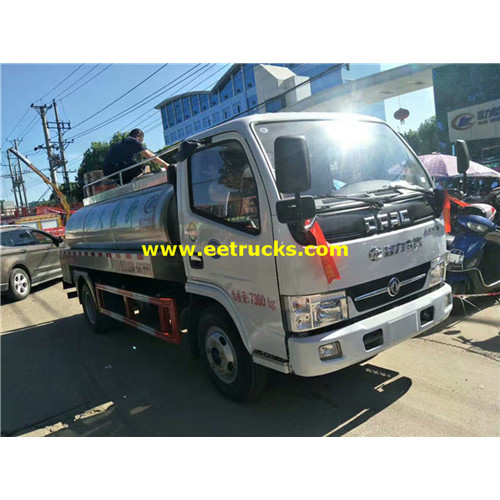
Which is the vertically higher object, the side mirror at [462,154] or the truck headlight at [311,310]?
the side mirror at [462,154]

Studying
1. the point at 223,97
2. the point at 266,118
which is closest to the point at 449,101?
the point at 266,118

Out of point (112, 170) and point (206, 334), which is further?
point (112, 170)

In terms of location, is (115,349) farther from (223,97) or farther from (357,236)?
(223,97)

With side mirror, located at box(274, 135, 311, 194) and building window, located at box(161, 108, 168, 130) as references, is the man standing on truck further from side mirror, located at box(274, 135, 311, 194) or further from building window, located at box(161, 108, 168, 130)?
building window, located at box(161, 108, 168, 130)

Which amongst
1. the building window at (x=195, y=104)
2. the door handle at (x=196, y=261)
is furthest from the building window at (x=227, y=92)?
the door handle at (x=196, y=261)

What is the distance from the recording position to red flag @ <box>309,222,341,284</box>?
2.69 m

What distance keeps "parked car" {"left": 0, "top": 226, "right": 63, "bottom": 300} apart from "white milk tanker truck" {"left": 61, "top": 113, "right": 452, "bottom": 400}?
6966mm

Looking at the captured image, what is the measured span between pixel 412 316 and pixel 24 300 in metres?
9.47

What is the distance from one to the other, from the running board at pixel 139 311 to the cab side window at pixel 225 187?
45.6 inches

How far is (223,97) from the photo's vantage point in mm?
48844

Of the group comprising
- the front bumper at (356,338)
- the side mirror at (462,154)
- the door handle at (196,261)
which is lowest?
the front bumper at (356,338)

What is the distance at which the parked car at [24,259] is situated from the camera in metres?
9.64

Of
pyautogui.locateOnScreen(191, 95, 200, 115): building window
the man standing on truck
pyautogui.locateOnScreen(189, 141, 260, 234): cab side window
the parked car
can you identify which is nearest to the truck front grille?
pyautogui.locateOnScreen(189, 141, 260, 234): cab side window

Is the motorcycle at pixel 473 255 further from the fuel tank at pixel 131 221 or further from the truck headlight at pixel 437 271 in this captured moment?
the fuel tank at pixel 131 221
